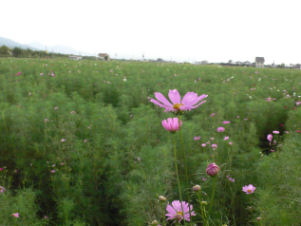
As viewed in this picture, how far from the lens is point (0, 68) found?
6.79 meters

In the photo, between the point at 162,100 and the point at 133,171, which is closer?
the point at 162,100

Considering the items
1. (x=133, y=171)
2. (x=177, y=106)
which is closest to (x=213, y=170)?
(x=177, y=106)

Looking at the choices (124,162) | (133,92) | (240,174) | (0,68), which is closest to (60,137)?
(124,162)

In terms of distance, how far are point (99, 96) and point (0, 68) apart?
4.78 meters

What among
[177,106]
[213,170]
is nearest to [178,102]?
[177,106]

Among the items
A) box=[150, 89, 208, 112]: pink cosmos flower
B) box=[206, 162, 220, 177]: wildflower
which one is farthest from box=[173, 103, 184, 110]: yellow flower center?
box=[206, 162, 220, 177]: wildflower

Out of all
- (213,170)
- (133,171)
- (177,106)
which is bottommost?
(133,171)

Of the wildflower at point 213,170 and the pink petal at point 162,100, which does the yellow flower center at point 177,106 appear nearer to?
the pink petal at point 162,100

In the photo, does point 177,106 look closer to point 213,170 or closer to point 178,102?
point 178,102

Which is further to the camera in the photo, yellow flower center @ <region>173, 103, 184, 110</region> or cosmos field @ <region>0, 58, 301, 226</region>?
cosmos field @ <region>0, 58, 301, 226</region>

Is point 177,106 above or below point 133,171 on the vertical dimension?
above

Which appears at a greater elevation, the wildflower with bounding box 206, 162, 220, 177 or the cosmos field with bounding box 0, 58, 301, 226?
the wildflower with bounding box 206, 162, 220, 177

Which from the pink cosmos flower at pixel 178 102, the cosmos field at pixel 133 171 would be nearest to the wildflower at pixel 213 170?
the cosmos field at pixel 133 171

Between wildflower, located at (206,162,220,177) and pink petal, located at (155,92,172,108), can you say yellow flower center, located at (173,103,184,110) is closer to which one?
pink petal, located at (155,92,172,108)
